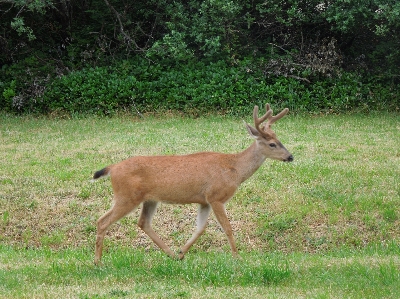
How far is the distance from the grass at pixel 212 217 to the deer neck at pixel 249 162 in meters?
1.01

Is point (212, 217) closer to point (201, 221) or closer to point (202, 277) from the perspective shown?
point (201, 221)

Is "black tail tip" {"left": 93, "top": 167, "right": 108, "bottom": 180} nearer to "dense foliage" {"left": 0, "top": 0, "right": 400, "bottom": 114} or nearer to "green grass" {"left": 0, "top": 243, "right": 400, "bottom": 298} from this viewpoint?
"green grass" {"left": 0, "top": 243, "right": 400, "bottom": 298}

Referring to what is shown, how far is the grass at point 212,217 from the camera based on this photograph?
277 inches

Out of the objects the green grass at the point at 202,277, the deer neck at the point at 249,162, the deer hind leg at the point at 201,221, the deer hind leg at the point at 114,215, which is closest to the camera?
the green grass at the point at 202,277

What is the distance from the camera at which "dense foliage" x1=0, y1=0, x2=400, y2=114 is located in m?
18.5

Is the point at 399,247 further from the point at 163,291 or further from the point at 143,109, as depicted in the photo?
the point at 143,109

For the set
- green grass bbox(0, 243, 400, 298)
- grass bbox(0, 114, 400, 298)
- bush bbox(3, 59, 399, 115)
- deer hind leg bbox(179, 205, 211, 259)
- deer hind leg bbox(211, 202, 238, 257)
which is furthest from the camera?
bush bbox(3, 59, 399, 115)

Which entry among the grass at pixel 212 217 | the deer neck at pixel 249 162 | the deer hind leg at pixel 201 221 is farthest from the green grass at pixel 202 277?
the deer neck at pixel 249 162

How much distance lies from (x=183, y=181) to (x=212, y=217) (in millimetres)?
2724

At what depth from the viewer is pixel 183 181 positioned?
8.45 meters

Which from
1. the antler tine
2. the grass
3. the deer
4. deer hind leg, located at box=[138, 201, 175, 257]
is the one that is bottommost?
the grass

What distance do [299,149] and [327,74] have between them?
532 centimetres

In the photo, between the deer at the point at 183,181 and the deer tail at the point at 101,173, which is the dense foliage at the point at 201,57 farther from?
the deer tail at the point at 101,173


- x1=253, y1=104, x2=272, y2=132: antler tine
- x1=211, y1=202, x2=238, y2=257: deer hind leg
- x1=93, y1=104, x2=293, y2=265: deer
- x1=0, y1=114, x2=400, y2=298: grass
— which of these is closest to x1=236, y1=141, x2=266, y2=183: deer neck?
x1=93, y1=104, x2=293, y2=265: deer
